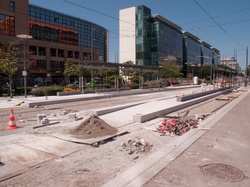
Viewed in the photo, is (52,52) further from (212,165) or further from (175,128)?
(212,165)

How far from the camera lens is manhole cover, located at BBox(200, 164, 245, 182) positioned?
4914 millimetres

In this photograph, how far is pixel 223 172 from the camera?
205 inches

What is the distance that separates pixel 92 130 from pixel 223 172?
181 inches

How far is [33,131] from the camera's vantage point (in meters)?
8.96

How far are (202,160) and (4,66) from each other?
29.5 meters

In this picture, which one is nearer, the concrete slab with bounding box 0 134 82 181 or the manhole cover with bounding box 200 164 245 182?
the manhole cover with bounding box 200 164 245 182

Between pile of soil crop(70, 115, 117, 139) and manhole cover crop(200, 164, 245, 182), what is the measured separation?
384 cm

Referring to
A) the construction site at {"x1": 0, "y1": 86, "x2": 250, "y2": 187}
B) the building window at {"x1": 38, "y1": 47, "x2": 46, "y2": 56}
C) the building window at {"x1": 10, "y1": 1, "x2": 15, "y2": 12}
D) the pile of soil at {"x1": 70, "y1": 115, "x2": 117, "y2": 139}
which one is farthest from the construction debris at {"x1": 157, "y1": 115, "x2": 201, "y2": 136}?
the building window at {"x1": 38, "y1": 47, "x2": 46, "y2": 56}

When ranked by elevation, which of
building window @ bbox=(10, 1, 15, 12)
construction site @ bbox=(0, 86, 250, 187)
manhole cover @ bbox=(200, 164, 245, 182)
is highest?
building window @ bbox=(10, 1, 15, 12)

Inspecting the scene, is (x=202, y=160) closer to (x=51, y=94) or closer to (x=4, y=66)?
(x=51, y=94)

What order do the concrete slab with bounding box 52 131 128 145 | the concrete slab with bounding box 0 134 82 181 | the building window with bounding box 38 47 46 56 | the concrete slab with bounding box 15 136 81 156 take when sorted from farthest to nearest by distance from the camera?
the building window with bounding box 38 47 46 56 < the concrete slab with bounding box 52 131 128 145 < the concrete slab with bounding box 15 136 81 156 < the concrete slab with bounding box 0 134 82 181

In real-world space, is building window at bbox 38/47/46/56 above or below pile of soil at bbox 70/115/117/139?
above

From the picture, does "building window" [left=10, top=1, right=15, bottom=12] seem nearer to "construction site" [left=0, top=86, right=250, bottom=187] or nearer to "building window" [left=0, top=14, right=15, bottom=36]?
"building window" [left=0, top=14, right=15, bottom=36]

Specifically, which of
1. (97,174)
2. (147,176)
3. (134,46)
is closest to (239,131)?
(147,176)
